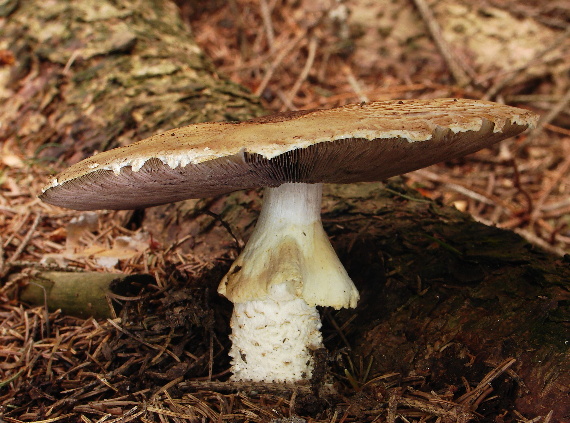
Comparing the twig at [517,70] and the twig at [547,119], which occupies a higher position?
the twig at [517,70]

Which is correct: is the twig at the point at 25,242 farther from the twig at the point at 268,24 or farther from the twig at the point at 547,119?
the twig at the point at 547,119

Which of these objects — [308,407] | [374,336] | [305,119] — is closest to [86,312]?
[308,407]

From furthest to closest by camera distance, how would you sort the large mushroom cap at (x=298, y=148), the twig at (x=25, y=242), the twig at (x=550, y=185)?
1. the twig at (x=550, y=185)
2. the twig at (x=25, y=242)
3. the large mushroom cap at (x=298, y=148)

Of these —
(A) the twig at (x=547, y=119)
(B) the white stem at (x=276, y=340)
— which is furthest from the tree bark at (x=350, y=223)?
(A) the twig at (x=547, y=119)

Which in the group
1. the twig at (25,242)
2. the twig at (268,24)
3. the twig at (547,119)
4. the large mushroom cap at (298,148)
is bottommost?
the twig at (25,242)

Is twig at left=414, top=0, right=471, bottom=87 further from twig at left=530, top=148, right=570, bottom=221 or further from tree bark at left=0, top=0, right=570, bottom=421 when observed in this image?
tree bark at left=0, top=0, right=570, bottom=421

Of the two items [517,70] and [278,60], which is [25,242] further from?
[517,70]

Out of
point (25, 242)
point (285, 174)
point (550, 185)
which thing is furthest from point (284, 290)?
point (550, 185)

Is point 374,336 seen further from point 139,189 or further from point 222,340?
point 139,189

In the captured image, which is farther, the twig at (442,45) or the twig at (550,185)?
the twig at (442,45)
